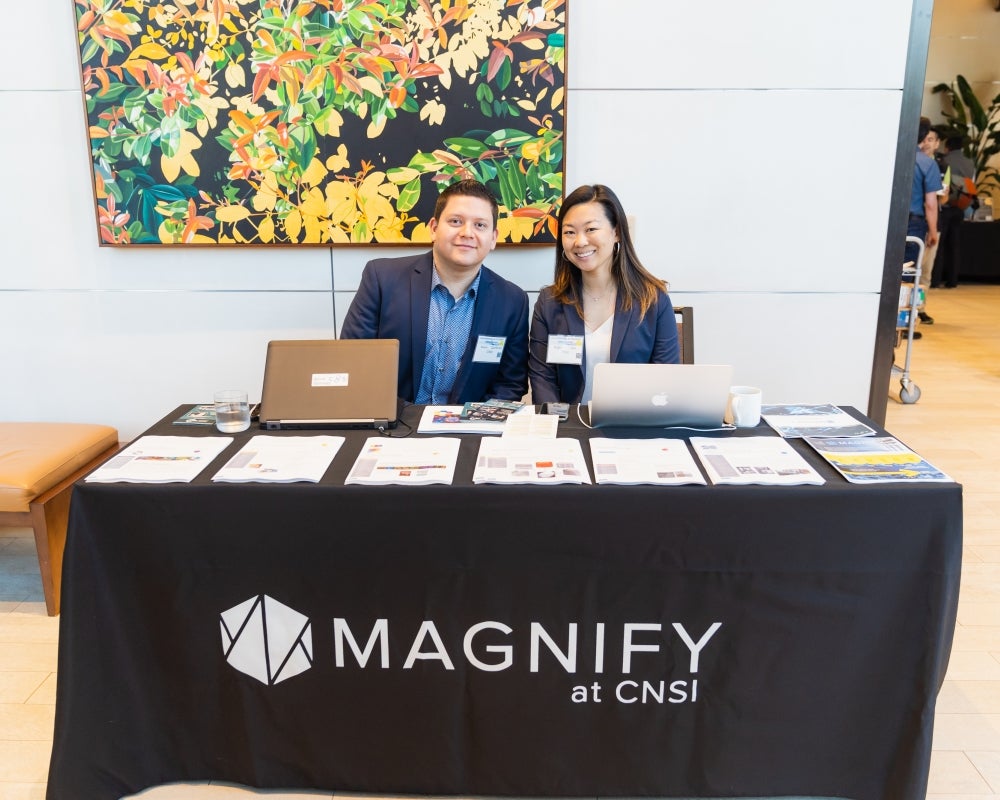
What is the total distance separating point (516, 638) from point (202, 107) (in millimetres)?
2346

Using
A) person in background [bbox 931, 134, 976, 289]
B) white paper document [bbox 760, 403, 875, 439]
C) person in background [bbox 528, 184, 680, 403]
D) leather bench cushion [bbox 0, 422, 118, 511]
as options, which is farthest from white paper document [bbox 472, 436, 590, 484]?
person in background [bbox 931, 134, 976, 289]

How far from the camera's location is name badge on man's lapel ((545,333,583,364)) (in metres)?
2.59

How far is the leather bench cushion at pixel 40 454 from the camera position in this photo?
268 centimetres

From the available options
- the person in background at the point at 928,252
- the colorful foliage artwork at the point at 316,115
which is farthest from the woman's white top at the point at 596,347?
the person in background at the point at 928,252

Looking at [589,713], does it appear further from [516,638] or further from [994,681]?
[994,681]

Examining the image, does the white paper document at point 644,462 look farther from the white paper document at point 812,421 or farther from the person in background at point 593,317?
the person in background at point 593,317

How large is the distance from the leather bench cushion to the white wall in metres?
0.39

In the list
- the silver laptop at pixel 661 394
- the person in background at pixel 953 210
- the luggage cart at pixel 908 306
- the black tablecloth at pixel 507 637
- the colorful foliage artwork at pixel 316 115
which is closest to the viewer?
the black tablecloth at pixel 507 637

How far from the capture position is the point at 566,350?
2.60 m

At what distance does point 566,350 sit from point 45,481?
175 cm

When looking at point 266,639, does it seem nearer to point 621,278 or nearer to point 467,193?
point 467,193

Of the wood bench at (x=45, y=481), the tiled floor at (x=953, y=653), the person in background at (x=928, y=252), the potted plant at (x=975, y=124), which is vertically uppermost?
the potted plant at (x=975, y=124)

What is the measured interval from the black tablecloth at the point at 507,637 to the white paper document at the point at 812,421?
271 mm

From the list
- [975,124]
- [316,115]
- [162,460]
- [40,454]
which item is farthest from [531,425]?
[975,124]
